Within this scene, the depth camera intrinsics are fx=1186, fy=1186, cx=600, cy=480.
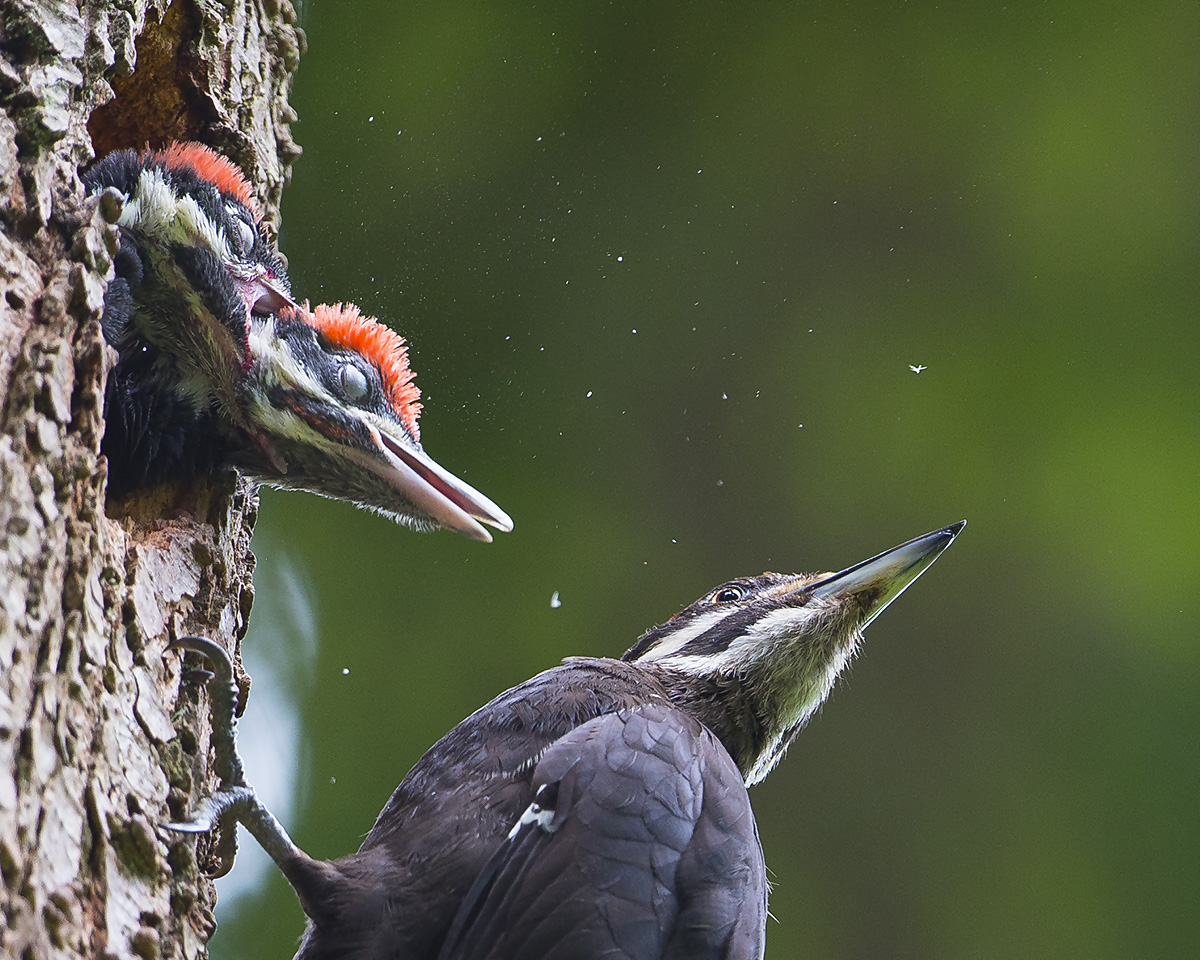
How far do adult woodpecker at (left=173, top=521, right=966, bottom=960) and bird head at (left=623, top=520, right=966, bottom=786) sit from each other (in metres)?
0.26

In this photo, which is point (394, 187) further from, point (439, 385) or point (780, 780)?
point (780, 780)

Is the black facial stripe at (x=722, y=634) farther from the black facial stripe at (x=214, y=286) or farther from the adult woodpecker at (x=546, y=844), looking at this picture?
the black facial stripe at (x=214, y=286)

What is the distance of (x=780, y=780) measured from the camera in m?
3.82

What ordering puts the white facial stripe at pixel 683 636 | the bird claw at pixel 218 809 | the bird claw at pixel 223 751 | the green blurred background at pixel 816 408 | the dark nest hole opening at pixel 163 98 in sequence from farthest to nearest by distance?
the green blurred background at pixel 816 408 < the white facial stripe at pixel 683 636 < the dark nest hole opening at pixel 163 98 < the bird claw at pixel 223 751 < the bird claw at pixel 218 809

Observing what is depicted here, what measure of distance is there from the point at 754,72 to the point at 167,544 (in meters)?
2.09

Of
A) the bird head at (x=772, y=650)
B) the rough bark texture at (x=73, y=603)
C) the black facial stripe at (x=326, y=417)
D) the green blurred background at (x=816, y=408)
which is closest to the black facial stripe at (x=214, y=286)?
the black facial stripe at (x=326, y=417)

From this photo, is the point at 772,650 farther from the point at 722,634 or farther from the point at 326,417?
the point at 326,417

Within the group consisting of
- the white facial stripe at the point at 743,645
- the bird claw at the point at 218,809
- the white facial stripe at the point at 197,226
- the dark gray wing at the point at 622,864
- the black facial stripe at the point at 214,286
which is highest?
the white facial stripe at the point at 197,226

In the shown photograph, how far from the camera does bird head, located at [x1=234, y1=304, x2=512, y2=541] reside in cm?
191

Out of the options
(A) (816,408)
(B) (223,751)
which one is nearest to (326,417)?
(B) (223,751)

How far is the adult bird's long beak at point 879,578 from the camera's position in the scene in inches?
90.3

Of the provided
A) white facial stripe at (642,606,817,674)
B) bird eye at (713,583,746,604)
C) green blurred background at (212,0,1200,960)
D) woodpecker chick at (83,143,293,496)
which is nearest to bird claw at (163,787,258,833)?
woodpecker chick at (83,143,293,496)

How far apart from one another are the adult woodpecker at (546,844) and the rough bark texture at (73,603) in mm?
93

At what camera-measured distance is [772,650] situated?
2.33 meters
